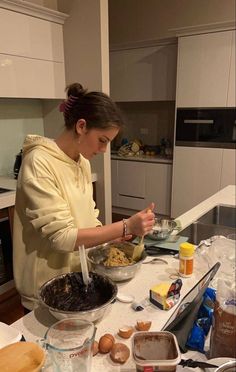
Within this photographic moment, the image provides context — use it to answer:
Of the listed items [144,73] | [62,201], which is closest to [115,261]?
[62,201]

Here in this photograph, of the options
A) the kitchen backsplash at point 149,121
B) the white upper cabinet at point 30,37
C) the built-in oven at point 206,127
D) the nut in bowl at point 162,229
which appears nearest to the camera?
the nut in bowl at point 162,229

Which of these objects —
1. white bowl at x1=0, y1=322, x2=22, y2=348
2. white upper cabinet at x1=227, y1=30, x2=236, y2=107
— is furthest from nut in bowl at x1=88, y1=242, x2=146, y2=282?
white upper cabinet at x1=227, y1=30, x2=236, y2=107

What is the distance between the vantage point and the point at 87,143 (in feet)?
3.91

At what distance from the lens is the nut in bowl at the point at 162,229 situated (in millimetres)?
1476

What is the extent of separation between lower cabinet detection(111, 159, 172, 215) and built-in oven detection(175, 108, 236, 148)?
A: 0.44 m

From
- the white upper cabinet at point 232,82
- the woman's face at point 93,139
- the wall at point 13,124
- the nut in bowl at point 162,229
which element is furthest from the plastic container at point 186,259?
the white upper cabinet at point 232,82

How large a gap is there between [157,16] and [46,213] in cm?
361

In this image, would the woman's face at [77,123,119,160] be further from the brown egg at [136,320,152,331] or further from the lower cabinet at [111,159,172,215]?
the lower cabinet at [111,159,172,215]

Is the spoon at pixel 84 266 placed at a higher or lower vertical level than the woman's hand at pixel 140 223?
lower

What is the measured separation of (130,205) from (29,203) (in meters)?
3.27

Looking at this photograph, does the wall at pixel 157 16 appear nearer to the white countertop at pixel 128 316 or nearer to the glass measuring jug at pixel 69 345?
the white countertop at pixel 128 316

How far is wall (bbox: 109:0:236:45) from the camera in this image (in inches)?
136

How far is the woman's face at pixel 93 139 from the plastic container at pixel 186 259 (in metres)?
0.50

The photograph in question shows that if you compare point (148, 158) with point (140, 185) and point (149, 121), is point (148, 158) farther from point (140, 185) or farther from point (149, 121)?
point (149, 121)
